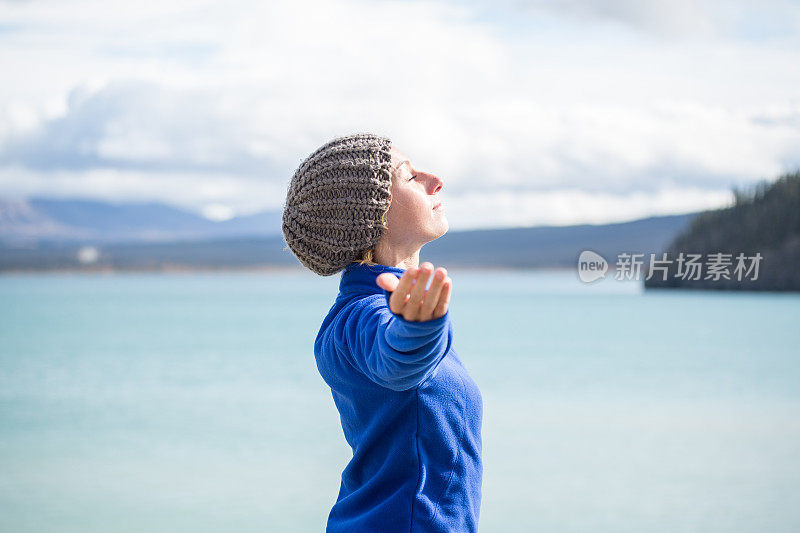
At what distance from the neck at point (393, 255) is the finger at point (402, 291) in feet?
1.45

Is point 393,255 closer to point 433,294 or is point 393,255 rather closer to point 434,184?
point 434,184

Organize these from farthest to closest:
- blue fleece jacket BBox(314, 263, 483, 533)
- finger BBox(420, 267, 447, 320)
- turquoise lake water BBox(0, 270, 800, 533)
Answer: turquoise lake water BBox(0, 270, 800, 533) → blue fleece jacket BBox(314, 263, 483, 533) → finger BBox(420, 267, 447, 320)

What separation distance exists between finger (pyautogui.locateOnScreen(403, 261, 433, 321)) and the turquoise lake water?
19.7ft

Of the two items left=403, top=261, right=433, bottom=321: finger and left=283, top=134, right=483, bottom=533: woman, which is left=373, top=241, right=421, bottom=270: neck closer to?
left=283, top=134, right=483, bottom=533: woman

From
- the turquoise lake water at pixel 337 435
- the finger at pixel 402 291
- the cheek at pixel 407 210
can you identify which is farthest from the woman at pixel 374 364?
Result: the turquoise lake water at pixel 337 435

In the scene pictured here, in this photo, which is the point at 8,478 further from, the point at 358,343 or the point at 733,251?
the point at 733,251

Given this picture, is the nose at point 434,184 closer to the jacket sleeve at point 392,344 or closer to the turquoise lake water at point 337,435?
the jacket sleeve at point 392,344

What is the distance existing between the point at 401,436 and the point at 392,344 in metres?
0.31

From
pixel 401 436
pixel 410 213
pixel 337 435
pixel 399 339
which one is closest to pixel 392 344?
pixel 399 339

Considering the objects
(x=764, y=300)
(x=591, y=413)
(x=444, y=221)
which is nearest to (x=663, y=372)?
(x=591, y=413)

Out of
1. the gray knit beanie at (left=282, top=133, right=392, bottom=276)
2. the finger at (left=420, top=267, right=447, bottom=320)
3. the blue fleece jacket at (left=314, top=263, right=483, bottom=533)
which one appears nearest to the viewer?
the finger at (left=420, top=267, right=447, bottom=320)

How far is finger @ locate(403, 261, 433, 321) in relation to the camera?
42.6 inches

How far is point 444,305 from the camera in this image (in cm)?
112

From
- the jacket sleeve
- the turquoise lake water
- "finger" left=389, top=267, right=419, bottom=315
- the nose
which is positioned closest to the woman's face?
the nose
